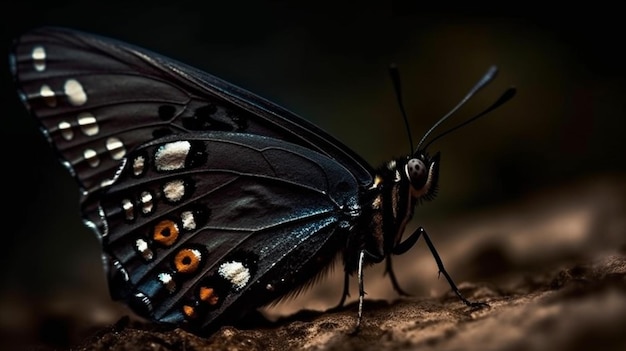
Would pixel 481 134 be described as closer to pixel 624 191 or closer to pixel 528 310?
pixel 624 191

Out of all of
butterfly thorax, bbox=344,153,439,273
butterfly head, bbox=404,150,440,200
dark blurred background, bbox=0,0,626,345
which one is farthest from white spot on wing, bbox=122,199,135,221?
dark blurred background, bbox=0,0,626,345

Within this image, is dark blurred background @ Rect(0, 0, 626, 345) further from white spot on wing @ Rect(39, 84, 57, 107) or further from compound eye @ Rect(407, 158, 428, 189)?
compound eye @ Rect(407, 158, 428, 189)

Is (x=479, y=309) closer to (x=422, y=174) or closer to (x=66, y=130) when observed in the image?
(x=422, y=174)

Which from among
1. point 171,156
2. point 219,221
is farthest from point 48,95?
point 219,221

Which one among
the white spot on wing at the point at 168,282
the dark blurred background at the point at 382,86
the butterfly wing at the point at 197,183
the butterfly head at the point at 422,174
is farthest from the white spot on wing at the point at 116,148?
the dark blurred background at the point at 382,86

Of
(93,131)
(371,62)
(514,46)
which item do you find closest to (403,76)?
(371,62)

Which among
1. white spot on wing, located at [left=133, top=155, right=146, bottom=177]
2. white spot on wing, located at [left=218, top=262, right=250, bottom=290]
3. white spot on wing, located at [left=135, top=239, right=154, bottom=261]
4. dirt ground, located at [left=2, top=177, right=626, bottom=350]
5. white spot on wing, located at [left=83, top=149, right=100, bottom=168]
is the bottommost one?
dirt ground, located at [left=2, top=177, right=626, bottom=350]
